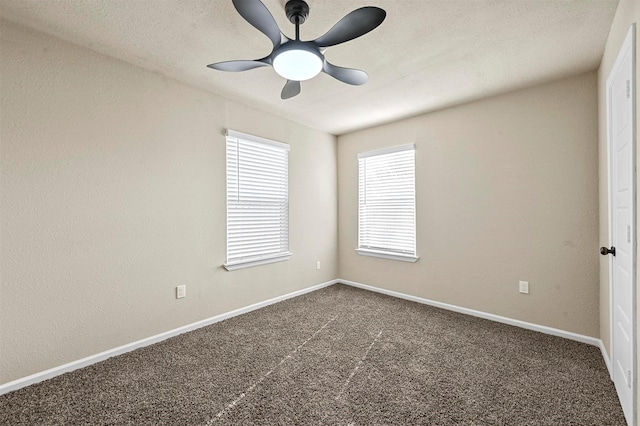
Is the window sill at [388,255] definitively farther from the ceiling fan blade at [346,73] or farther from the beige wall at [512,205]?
the ceiling fan blade at [346,73]

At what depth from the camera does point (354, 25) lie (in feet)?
5.31

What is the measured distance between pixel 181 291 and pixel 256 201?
129 cm

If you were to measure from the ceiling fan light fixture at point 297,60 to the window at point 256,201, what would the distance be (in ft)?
5.02

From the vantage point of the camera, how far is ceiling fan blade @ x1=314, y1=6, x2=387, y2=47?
1.51 metres

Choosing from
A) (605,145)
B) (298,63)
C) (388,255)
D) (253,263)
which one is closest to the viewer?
(298,63)

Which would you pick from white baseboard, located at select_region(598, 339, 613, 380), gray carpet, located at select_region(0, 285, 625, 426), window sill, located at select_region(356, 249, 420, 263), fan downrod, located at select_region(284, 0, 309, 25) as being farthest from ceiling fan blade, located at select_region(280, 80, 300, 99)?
white baseboard, located at select_region(598, 339, 613, 380)

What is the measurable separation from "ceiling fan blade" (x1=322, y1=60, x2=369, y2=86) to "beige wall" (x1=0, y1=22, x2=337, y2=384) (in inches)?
64.0

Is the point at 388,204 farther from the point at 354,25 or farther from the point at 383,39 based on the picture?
the point at 354,25

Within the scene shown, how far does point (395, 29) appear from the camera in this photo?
205 cm

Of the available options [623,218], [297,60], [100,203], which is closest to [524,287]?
[623,218]

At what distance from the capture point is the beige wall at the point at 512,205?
2.67m

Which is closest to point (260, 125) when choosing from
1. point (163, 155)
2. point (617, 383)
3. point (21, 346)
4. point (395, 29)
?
point (163, 155)

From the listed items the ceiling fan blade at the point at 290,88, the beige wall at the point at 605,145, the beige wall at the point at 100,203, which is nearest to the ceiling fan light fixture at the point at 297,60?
the ceiling fan blade at the point at 290,88

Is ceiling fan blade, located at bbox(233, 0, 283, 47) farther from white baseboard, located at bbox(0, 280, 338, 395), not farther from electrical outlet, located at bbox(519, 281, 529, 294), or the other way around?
electrical outlet, located at bbox(519, 281, 529, 294)
